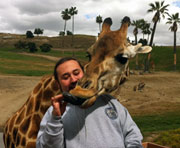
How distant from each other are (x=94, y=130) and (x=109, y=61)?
68 cm

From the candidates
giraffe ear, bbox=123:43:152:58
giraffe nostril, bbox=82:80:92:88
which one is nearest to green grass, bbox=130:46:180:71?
giraffe ear, bbox=123:43:152:58

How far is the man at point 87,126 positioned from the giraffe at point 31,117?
96 cm

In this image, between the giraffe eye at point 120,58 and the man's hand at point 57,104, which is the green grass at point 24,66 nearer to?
the giraffe eye at point 120,58

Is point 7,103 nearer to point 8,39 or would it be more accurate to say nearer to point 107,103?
point 107,103

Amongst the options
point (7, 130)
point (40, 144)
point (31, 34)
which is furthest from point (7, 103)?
point (31, 34)

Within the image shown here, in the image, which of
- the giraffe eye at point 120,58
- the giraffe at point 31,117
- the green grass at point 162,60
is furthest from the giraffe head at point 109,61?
the green grass at point 162,60

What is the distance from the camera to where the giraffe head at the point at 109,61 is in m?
2.24

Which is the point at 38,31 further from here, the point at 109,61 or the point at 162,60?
the point at 109,61

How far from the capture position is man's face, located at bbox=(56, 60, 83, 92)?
7.21ft

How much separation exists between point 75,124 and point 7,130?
6.42 feet

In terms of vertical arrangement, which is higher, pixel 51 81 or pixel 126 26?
pixel 126 26

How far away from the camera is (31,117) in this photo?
3.24 meters

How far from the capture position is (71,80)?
2193 millimetres

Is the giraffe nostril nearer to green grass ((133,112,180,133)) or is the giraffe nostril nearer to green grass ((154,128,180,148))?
green grass ((154,128,180,148))
